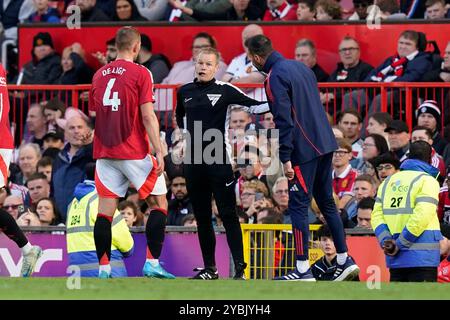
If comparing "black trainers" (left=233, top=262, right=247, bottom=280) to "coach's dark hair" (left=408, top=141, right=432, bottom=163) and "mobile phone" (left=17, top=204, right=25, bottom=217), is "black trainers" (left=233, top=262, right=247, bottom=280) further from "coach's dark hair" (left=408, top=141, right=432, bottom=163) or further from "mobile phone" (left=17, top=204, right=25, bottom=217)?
"mobile phone" (left=17, top=204, right=25, bottom=217)

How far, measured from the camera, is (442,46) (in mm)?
19562

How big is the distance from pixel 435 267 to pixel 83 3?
965 centimetres

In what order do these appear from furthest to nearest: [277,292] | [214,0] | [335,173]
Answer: [214,0]
[335,173]
[277,292]

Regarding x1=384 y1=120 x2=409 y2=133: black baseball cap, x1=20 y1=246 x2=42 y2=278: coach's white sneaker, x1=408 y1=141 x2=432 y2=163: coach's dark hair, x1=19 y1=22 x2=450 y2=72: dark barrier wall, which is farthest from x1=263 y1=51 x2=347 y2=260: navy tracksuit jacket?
x1=19 y1=22 x2=450 y2=72: dark barrier wall

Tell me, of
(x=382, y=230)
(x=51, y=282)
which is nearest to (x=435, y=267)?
(x=382, y=230)

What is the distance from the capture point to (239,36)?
806 inches

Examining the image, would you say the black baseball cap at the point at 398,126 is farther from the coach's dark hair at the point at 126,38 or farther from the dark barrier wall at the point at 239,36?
the coach's dark hair at the point at 126,38

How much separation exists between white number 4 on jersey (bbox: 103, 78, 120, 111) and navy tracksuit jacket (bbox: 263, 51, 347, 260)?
4.66 ft

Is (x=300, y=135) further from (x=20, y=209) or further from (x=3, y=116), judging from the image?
(x=20, y=209)

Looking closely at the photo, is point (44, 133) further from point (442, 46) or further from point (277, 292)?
point (277, 292)

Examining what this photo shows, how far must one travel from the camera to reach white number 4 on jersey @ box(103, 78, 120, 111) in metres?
13.2

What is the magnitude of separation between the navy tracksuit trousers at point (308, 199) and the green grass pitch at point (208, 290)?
1.97ft

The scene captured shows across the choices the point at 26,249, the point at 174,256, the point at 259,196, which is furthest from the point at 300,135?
the point at 259,196

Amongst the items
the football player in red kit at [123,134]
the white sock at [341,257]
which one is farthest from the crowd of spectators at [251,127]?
the football player in red kit at [123,134]
